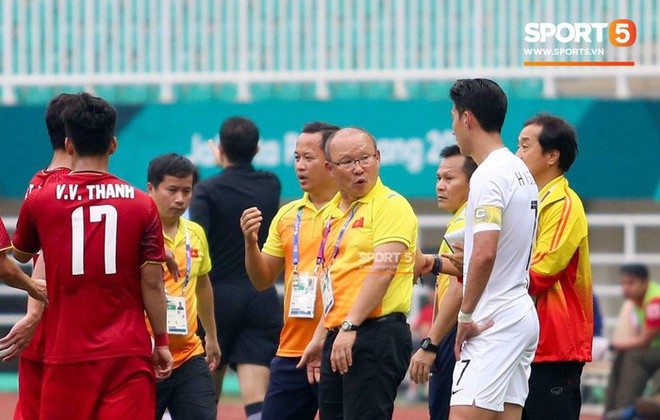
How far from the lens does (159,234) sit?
5.68 metres

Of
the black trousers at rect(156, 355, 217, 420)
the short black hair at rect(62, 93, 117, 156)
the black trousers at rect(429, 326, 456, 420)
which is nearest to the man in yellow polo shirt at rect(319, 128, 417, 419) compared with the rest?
the black trousers at rect(429, 326, 456, 420)

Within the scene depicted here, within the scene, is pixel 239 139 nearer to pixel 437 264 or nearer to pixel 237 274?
pixel 237 274

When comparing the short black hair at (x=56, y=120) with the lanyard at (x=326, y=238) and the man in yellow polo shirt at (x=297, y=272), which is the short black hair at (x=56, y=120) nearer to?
the man in yellow polo shirt at (x=297, y=272)

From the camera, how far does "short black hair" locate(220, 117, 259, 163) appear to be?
28.3 feet

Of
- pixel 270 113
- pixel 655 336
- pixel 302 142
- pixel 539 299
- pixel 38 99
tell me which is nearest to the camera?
pixel 539 299

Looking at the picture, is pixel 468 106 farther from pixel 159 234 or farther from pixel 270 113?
pixel 270 113

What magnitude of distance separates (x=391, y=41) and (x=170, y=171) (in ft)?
26.8

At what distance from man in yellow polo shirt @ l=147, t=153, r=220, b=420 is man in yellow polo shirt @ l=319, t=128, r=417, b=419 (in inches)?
36.4

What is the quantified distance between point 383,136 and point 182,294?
7339 mm

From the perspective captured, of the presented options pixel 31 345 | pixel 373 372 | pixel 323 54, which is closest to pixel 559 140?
pixel 373 372

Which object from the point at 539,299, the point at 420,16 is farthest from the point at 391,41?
the point at 539,299

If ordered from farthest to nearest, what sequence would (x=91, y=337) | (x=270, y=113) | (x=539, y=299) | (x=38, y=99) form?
(x=38, y=99)
(x=270, y=113)
(x=539, y=299)
(x=91, y=337)

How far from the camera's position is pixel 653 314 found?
1224 centimetres

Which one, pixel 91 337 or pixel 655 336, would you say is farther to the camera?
pixel 655 336
